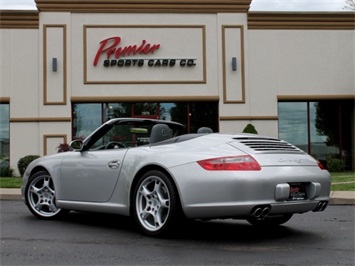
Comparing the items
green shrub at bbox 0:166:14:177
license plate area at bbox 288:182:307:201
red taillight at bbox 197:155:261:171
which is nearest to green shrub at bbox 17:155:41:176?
green shrub at bbox 0:166:14:177

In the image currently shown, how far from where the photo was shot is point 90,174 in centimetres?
625

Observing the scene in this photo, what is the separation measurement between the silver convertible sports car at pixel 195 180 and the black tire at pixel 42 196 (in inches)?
18.0

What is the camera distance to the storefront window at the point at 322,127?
67.4 ft

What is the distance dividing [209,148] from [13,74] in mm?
15614

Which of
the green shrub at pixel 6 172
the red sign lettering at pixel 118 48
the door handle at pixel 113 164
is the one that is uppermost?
the red sign lettering at pixel 118 48

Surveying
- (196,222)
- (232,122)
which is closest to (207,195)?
(196,222)

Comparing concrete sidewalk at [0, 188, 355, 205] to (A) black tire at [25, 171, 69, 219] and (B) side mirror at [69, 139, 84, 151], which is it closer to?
(A) black tire at [25, 171, 69, 219]

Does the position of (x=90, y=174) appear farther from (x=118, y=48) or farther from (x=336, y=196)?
(x=118, y=48)

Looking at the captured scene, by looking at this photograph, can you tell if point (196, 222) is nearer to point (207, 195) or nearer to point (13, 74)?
point (207, 195)

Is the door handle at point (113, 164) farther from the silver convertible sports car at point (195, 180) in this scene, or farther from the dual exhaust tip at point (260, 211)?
the dual exhaust tip at point (260, 211)

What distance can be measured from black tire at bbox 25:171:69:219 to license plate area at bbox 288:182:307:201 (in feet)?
10.2

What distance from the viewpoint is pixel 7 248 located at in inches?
195

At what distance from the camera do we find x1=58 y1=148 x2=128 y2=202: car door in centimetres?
600

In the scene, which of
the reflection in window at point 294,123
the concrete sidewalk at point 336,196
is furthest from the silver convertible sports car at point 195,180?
Result: the reflection in window at point 294,123
